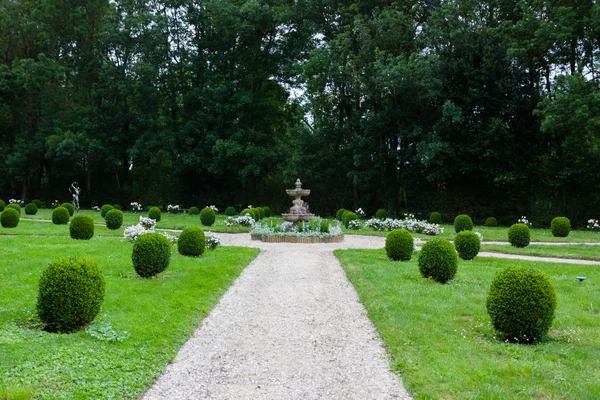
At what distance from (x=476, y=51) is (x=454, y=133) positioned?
4.91 metres

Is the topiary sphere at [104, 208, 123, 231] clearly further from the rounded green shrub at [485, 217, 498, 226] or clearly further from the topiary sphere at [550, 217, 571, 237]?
the rounded green shrub at [485, 217, 498, 226]

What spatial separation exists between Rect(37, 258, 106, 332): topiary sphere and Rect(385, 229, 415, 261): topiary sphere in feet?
27.6

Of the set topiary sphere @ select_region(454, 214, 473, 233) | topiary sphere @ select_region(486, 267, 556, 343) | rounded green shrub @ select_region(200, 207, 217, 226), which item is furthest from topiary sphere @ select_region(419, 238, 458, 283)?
rounded green shrub @ select_region(200, 207, 217, 226)

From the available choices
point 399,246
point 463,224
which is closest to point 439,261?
point 399,246

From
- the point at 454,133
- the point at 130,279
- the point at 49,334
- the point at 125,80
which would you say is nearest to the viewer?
the point at 49,334

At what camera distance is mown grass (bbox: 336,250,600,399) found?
15.8ft

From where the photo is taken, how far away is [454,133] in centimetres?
2908

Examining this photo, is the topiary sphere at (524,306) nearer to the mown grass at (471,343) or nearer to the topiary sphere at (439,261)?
the mown grass at (471,343)

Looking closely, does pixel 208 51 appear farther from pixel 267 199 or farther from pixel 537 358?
pixel 537 358

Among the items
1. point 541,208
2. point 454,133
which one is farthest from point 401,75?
point 541,208

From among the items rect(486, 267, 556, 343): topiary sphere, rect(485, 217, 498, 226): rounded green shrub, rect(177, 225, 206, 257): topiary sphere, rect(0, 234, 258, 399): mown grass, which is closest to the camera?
rect(0, 234, 258, 399): mown grass

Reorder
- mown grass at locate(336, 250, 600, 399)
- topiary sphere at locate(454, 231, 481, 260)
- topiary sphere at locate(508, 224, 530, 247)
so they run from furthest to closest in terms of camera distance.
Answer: topiary sphere at locate(508, 224, 530, 247), topiary sphere at locate(454, 231, 481, 260), mown grass at locate(336, 250, 600, 399)

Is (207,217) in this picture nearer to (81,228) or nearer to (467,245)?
(81,228)

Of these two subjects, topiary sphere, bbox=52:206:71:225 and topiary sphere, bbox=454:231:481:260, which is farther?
topiary sphere, bbox=52:206:71:225
